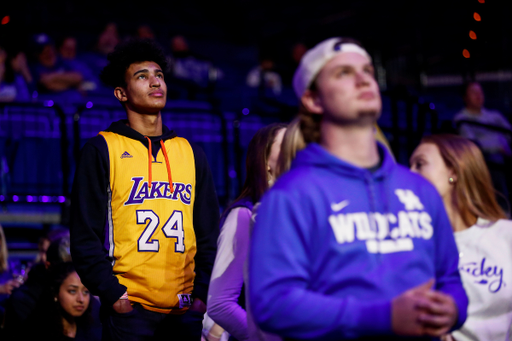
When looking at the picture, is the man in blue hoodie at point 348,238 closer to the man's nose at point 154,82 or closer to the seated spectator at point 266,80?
the man's nose at point 154,82

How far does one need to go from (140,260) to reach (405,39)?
43.6 ft

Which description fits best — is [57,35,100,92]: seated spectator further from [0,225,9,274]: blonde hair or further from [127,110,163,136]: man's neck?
[127,110,163,136]: man's neck

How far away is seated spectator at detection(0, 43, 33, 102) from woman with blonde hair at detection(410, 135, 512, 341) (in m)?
6.91

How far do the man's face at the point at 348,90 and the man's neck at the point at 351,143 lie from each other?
35mm

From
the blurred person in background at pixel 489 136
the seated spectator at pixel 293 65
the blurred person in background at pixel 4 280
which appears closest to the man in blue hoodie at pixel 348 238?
Result: the blurred person in background at pixel 4 280

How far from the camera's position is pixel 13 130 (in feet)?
25.5

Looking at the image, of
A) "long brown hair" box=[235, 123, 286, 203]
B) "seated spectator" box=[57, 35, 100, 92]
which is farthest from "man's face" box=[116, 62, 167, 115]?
"seated spectator" box=[57, 35, 100, 92]

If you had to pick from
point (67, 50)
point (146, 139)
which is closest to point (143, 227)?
point (146, 139)

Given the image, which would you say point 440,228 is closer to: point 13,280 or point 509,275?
point 509,275

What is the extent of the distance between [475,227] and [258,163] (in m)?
1.17

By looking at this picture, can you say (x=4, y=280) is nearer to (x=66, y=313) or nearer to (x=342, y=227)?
(x=66, y=313)

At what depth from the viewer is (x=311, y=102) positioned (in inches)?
82.7

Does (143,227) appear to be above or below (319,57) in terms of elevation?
below

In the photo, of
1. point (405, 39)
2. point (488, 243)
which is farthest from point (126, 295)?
point (405, 39)
